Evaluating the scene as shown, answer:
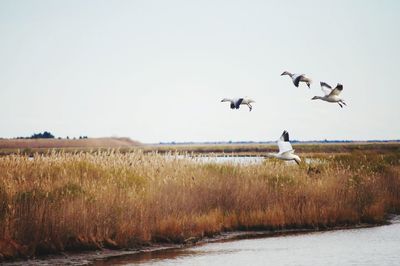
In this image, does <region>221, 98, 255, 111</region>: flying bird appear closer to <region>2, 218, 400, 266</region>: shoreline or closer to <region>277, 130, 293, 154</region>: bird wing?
<region>277, 130, 293, 154</region>: bird wing

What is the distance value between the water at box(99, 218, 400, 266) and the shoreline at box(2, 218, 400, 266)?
0.29 m

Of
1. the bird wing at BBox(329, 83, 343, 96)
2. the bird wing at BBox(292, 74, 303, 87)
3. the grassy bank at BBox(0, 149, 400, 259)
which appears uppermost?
the bird wing at BBox(292, 74, 303, 87)

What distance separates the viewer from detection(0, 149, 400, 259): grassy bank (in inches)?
500

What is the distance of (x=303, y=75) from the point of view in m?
14.6

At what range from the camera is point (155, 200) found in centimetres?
1521

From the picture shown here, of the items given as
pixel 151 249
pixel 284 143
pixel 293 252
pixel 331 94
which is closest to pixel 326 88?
pixel 331 94

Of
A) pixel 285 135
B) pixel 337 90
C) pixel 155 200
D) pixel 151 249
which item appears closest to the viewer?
pixel 151 249

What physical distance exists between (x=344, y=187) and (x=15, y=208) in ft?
33.1

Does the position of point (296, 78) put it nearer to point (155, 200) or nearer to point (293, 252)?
point (293, 252)

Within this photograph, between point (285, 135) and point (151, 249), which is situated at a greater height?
point (285, 135)

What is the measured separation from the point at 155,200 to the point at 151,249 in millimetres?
1562

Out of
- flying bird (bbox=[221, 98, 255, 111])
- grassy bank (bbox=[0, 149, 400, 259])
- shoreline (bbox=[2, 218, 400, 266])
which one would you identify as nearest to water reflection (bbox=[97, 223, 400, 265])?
shoreline (bbox=[2, 218, 400, 266])

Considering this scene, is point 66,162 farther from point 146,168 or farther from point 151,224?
point 151,224

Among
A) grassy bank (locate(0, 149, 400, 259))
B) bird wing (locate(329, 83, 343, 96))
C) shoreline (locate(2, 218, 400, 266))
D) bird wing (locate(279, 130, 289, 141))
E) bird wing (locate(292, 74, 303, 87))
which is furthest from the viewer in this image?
bird wing (locate(279, 130, 289, 141))
